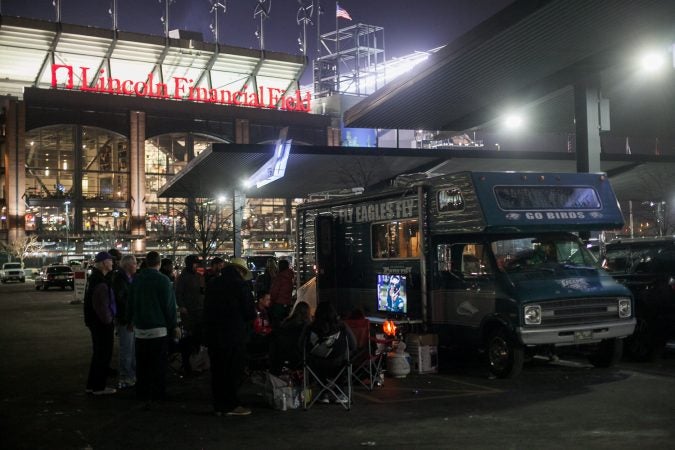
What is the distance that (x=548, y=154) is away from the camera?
2953 cm

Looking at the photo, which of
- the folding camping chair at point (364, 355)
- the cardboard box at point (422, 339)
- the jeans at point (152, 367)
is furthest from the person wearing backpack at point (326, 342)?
the cardboard box at point (422, 339)

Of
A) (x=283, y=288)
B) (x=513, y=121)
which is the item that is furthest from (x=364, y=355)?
(x=513, y=121)

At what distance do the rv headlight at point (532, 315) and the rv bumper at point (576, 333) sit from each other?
0.34 ft

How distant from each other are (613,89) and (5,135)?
197 ft

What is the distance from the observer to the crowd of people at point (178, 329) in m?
9.03

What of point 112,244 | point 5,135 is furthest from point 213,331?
point 5,135

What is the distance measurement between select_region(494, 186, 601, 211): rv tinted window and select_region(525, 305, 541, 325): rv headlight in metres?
1.62

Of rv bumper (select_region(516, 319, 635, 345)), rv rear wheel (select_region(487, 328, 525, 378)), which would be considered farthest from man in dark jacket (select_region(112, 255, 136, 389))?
rv bumper (select_region(516, 319, 635, 345))

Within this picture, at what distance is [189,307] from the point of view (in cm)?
1298

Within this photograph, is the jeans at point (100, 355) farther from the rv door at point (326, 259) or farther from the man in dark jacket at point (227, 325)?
the rv door at point (326, 259)

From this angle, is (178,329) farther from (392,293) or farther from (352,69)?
(352,69)

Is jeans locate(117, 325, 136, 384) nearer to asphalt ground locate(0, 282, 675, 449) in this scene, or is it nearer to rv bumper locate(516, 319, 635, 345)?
asphalt ground locate(0, 282, 675, 449)

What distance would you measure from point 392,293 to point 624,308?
13.3ft

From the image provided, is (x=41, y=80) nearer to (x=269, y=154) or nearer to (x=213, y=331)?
(x=269, y=154)
